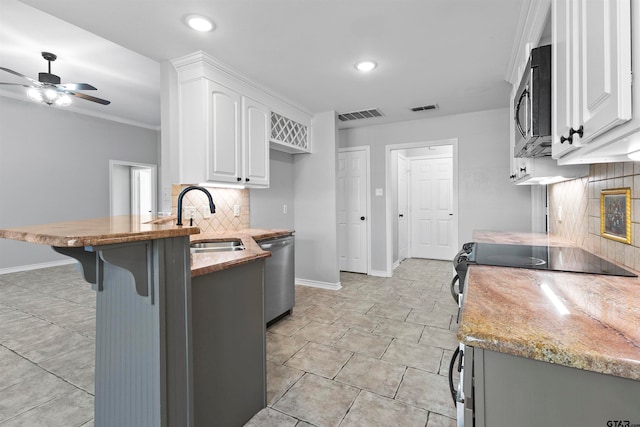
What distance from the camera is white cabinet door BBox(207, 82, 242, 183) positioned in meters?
2.69

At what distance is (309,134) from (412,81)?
5.13 feet

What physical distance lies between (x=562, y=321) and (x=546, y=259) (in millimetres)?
1058

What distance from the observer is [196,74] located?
261 centimetres

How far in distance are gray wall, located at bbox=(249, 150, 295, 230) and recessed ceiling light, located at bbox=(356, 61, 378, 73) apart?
1.65 m

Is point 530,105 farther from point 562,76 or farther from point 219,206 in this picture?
point 219,206

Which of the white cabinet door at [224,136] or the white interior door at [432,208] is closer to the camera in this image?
the white cabinet door at [224,136]

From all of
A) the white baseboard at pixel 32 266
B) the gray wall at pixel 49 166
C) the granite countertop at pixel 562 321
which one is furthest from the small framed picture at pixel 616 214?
the white baseboard at pixel 32 266

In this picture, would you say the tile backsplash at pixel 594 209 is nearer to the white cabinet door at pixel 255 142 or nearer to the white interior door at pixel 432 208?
the white cabinet door at pixel 255 142

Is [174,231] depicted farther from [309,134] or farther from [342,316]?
[309,134]

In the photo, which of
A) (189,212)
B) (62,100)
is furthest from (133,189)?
(189,212)

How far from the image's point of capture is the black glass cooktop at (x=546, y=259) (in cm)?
145

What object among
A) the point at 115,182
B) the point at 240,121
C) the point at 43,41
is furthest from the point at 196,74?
the point at 115,182

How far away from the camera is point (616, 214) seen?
157 cm

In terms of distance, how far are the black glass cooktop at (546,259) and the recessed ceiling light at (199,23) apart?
2.24 m
